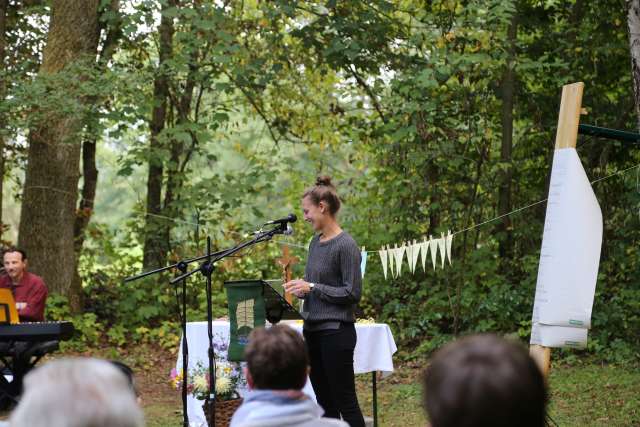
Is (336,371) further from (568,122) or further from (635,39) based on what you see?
(635,39)

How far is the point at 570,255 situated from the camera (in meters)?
4.68

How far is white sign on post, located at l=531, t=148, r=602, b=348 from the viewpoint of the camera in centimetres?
467

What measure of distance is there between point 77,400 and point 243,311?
383cm

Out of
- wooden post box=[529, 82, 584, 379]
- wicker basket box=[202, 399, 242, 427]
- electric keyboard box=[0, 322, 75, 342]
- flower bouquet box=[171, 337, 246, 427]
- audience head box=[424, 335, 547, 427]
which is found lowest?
wicker basket box=[202, 399, 242, 427]

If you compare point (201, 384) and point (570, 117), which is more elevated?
point (570, 117)

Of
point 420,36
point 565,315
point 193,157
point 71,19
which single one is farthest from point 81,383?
point 193,157

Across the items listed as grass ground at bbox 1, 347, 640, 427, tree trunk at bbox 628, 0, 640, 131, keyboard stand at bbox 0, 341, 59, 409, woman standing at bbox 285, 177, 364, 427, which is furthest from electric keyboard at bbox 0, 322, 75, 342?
tree trunk at bbox 628, 0, 640, 131

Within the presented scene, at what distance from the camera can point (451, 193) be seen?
12031 millimetres

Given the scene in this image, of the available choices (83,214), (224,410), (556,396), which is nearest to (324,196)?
(224,410)

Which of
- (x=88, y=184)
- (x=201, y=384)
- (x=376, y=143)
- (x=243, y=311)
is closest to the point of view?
(x=243, y=311)

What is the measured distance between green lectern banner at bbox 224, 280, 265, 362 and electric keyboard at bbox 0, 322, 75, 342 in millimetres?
2112

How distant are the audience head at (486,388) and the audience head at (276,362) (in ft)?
3.58

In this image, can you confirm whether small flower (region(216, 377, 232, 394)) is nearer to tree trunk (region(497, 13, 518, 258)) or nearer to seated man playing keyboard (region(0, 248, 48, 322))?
seated man playing keyboard (region(0, 248, 48, 322))

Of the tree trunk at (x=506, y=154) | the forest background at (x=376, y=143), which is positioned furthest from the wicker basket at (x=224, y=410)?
the tree trunk at (x=506, y=154)
